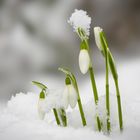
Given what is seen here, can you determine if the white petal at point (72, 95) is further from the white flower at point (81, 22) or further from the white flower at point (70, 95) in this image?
the white flower at point (81, 22)

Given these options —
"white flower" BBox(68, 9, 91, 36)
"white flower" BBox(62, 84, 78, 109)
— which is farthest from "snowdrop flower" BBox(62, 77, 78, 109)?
"white flower" BBox(68, 9, 91, 36)

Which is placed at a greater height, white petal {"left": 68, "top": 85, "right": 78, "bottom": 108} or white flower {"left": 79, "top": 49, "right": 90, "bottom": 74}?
white flower {"left": 79, "top": 49, "right": 90, "bottom": 74}

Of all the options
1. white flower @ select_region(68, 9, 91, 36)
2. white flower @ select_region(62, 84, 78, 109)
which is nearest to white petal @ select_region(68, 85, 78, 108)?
white flower @ select_region(62, 84, 78, 109)

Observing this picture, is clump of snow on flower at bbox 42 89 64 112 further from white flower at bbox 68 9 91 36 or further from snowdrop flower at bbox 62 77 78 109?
white flower at bbox 68 9 91 36

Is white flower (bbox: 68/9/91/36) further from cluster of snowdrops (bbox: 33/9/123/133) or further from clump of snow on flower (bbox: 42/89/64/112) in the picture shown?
clump of snow on flower (bbox: 42/89/64/112)

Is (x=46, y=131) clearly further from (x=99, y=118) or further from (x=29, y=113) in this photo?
(x=29, y=113)

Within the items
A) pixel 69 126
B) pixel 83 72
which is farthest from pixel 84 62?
pixel 69 126

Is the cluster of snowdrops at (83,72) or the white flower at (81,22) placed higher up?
the white flower at (81,22)

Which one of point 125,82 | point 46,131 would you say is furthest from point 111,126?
point 125,82

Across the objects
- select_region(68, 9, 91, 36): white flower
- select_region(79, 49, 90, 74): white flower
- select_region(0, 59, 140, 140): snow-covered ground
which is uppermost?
select_region(68, 9, 91, 36): white flower

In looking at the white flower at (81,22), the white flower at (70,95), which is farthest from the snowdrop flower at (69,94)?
the white flower at (81,22)

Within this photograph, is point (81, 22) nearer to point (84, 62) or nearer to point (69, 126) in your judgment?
point (84, 62)
